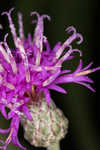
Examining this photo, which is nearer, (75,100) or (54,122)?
(54,122)

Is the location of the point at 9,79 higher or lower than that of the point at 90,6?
lower

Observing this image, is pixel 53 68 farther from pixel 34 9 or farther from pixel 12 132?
pixel 34 9

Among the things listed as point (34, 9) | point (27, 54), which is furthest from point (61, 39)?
point (27, 54)

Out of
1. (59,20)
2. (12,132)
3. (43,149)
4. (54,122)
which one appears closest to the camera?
(12,132)

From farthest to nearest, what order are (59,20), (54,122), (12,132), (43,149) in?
(59,20)
(43,149)
(54,122)
(12,132)

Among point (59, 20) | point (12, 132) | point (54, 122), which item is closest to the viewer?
point (12, 132)

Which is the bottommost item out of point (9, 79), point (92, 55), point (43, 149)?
point (43, 149)

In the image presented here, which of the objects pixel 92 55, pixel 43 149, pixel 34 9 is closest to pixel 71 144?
pixel 43 149

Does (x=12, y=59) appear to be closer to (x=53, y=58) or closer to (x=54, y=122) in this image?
(x=53, y=58)

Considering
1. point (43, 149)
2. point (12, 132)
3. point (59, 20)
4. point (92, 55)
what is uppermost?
point (59, 20)
